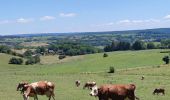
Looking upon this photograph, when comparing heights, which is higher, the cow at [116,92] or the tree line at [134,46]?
the cow at [116,92]

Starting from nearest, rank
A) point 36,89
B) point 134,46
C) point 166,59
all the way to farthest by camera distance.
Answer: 1. point 36,89
2. point 166,59
3. point 134,46

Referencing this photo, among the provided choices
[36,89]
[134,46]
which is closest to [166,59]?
[134,46]

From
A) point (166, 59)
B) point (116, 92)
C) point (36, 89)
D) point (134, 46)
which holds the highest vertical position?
point (116, 92)

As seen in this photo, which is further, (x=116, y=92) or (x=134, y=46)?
(x=134, y=46)

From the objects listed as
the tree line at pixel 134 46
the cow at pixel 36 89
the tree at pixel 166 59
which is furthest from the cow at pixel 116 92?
the tree line at pixel 134 46

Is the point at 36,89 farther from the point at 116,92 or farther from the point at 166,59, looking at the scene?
the point at 166,59

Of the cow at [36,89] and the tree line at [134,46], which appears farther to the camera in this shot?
the tree line at [134,46]

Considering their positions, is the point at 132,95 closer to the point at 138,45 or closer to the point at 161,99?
the point at 161,99

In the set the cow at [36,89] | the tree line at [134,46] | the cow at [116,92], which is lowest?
the tree line at [134,46]

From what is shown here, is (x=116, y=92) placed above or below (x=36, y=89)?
above

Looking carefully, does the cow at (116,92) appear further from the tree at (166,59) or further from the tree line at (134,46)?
the tree line at (134,46)

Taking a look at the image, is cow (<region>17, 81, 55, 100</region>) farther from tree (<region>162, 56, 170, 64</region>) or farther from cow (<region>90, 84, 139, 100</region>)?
tree (<region>162, 56, 170, 64</region>)

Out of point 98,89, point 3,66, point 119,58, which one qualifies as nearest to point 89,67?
point 119,58

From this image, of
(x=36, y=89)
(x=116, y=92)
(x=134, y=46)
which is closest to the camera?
(x=116, y=92)
